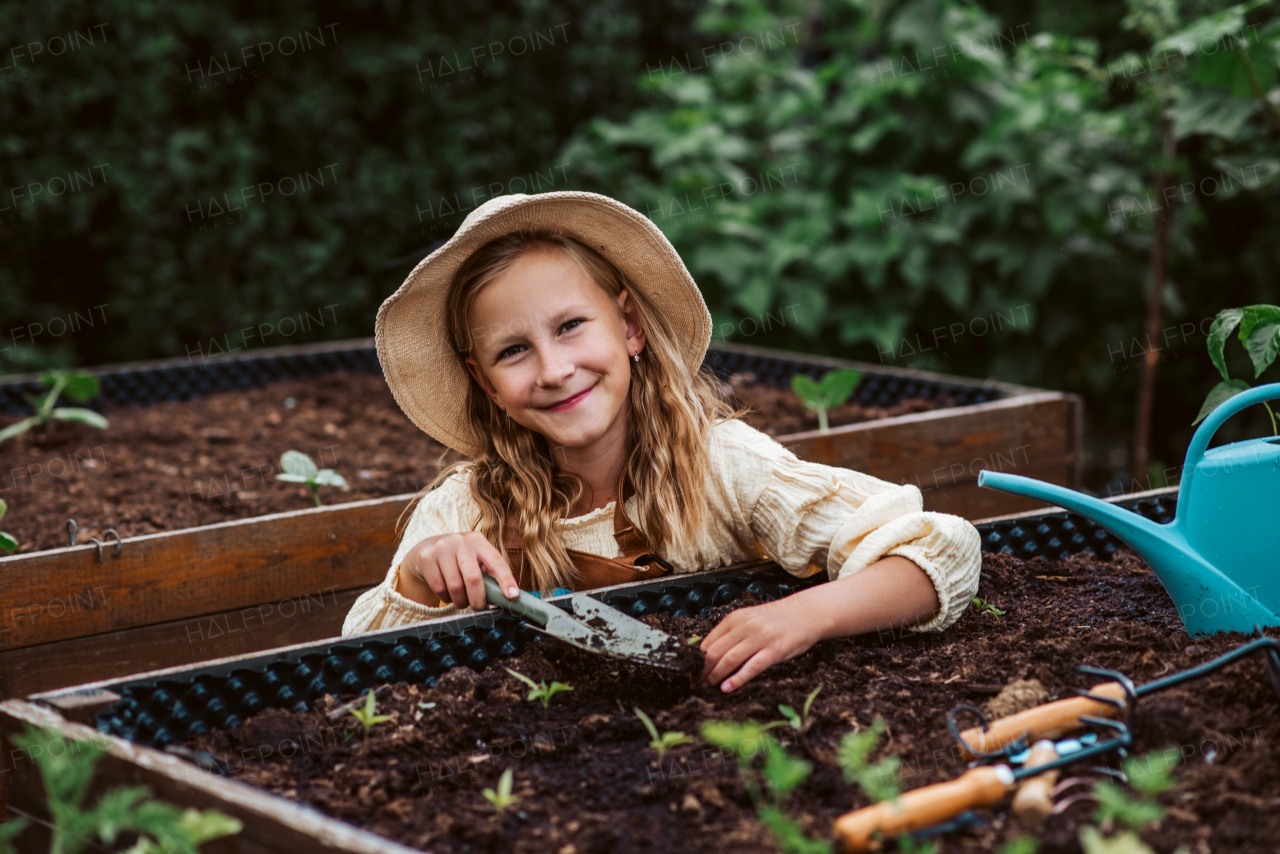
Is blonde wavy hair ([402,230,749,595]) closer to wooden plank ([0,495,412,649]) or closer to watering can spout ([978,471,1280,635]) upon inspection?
wooden plank ([0,495,412,649])

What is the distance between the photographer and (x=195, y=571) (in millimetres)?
2377

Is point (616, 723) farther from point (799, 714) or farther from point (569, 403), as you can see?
point (569, 403)

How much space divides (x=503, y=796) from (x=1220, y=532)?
1.11 meters

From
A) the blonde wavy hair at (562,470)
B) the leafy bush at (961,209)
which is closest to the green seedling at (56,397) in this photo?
the blonde wavy hair at (562,470)

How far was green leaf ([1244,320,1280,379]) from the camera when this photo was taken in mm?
1765

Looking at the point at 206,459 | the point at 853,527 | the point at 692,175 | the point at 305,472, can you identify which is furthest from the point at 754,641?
the point at 692,175

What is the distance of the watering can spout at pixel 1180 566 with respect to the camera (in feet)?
5.24

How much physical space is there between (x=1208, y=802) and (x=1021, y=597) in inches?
29.3

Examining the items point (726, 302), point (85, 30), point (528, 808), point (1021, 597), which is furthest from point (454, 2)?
point (528, 808)

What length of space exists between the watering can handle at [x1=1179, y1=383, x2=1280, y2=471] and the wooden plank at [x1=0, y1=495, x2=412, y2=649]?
5.53ft

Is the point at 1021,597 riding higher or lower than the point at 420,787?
lower

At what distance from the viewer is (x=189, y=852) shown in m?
0.94

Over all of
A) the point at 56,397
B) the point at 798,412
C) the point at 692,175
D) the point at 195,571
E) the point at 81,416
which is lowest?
the point at 798,412

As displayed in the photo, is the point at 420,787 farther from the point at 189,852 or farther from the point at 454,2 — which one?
the point at 454,2
